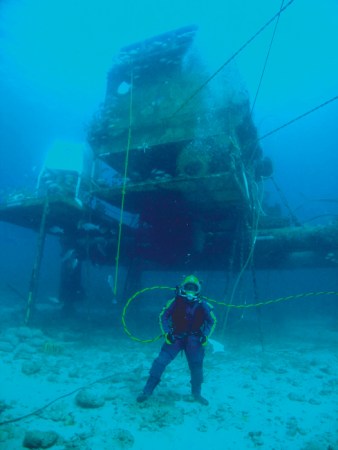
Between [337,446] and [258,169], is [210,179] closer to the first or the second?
[258,169]

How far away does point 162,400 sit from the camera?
4977mm

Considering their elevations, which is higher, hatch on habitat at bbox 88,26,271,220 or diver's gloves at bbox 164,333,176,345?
hatch on habitat at bbox 88,26,271,220

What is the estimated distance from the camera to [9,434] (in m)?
3.65

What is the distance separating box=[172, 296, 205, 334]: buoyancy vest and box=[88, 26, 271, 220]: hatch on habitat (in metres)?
4.21

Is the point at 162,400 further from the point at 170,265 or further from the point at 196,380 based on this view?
the point at 170,265

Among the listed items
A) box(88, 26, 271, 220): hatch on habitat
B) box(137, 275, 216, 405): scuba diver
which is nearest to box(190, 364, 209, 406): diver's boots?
box(137, 275, 216, 405): scuba diver

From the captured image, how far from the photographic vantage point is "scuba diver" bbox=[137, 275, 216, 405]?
5062mm

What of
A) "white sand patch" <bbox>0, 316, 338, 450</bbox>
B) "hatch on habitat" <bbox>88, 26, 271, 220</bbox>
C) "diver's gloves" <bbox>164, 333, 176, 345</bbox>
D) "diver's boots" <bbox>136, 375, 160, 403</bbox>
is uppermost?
"hatch on habitat" <bbox>88, 26, 271, 220</bbox>

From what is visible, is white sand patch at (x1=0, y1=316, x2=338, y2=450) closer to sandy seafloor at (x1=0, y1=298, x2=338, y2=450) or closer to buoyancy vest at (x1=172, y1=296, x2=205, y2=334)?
sandy seafloor at (x1=0, y1=298, x2=338, y2=450)

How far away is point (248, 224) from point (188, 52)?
21.7 ft

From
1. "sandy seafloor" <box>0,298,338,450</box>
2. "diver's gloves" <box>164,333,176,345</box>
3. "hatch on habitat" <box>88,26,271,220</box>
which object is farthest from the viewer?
"hatch on habitat" <box>88,26,271,220</box>

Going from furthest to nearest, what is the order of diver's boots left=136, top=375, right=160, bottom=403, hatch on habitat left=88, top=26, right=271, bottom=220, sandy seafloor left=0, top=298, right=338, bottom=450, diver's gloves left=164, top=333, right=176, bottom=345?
hatch on habitat left=88, top=26, right=271, bottom=220
diver's gloves left=164, top=333, right=176, bottom=345
diver's boots left=136, top=375, right=160, bottom=403
sandy seafloor left=0, top=298, right=338, bottom=450

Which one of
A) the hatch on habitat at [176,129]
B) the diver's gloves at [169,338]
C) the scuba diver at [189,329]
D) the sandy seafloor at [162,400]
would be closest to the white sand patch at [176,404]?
the sandy seafloor at [162,400]

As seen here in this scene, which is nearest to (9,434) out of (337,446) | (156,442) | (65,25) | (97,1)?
(156,442)
